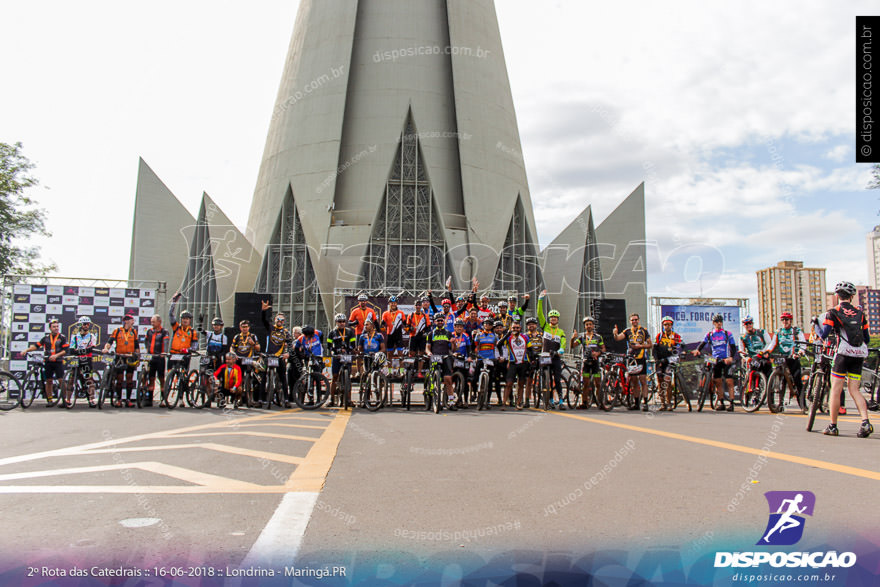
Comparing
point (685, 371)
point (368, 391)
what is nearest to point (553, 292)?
point (685, 371)

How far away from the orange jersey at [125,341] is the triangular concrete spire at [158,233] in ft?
79.6

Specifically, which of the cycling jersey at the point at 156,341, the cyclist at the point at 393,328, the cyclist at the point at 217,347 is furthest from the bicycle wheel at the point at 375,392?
the cycling jersey at the point at 156,341

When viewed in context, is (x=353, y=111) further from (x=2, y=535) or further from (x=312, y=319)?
(x=2, y=535)

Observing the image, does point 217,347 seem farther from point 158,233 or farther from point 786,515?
point 158,233

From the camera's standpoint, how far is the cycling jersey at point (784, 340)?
39.1 ft

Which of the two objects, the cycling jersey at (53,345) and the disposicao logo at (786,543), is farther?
the cycling jersey at (53,345)

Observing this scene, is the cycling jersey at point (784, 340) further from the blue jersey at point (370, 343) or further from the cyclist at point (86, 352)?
the cyclist at point (86, 352)

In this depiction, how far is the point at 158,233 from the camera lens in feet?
116

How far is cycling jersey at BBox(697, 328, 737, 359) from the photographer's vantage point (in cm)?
1197

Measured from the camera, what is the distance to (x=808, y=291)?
75.4 feet

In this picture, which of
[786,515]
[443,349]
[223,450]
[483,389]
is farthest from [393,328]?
[786,515]

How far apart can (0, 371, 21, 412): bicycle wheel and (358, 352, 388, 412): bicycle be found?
21.6 feet

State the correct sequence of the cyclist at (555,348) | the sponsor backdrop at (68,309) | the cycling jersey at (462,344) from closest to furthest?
1. the cyclist at (555,348)
2. the cycling jersey at (462,344)
3. the sponsor backdrop at (68,309)

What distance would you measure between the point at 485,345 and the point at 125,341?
7457 millimetres
